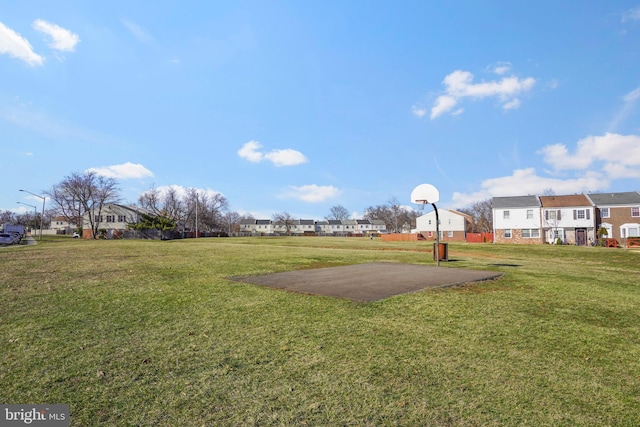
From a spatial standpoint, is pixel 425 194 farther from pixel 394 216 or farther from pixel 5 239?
pixel 394 216

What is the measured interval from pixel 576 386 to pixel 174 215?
9533 cm

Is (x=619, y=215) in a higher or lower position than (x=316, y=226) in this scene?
higher

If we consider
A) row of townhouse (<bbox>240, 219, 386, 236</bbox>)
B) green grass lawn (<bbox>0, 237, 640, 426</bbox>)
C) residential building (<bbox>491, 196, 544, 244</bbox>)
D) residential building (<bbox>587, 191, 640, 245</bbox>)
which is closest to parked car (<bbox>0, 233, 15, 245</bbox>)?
green grass lawn (<bbox>0, 237, 640, 426</bbox>)

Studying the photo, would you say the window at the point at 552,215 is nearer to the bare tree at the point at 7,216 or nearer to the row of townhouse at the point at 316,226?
the row of townhouse at the point at 316,226

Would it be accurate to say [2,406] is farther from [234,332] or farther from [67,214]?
[67,214]

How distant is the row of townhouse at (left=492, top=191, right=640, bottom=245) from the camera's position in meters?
45.6

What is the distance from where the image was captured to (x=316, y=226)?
14925 centimetres

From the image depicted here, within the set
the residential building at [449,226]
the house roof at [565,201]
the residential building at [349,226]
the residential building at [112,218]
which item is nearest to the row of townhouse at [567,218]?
the house roof at [565,201]

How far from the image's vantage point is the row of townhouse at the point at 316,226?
141m

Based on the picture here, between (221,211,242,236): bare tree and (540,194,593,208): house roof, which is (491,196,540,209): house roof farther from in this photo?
(221,211,242,236): bare tree

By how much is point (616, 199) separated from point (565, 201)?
6.12 metres

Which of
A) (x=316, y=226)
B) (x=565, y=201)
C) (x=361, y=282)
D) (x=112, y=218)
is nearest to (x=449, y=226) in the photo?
(x=565, y=201)

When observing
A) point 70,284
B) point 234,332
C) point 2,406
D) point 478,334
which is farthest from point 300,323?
point 70,284

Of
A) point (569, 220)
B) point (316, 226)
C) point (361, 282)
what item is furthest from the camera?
point (316, 226)
